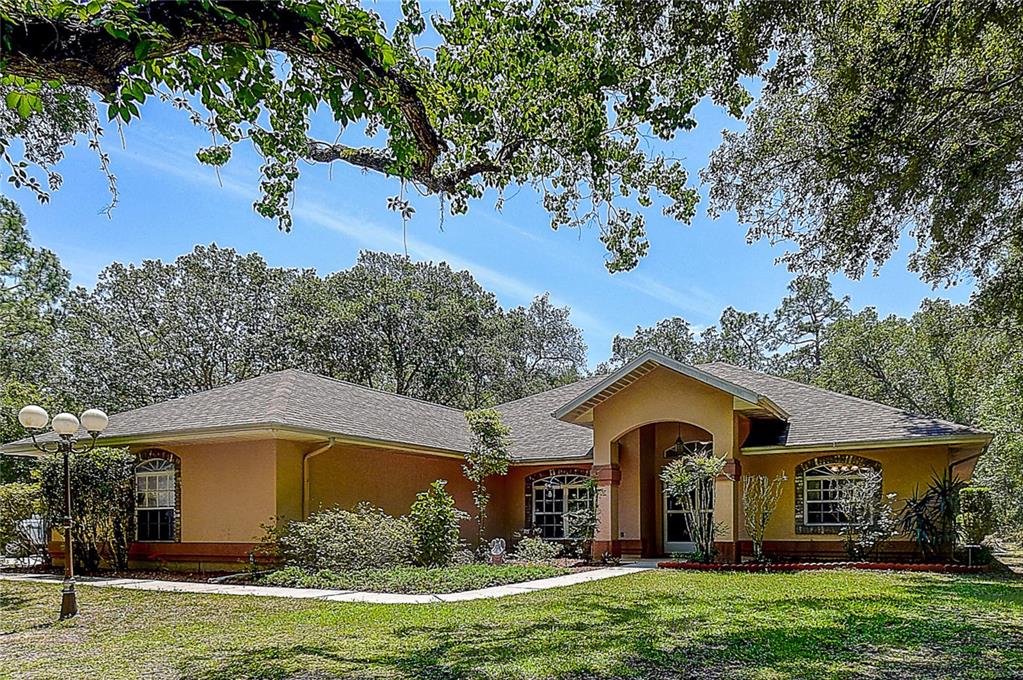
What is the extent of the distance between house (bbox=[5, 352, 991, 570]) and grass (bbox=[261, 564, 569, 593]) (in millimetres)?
1912

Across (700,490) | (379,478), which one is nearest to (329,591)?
(379,478)

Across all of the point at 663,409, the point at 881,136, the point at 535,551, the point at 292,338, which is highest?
the point at 881,136

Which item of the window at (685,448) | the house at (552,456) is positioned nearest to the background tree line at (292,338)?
the house at (552,456)

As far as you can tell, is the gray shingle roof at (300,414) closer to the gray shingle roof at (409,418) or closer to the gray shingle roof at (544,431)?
the gray shingle roof at (409,418)

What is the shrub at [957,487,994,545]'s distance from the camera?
1780 centimetres

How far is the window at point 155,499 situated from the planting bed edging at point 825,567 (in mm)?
9704

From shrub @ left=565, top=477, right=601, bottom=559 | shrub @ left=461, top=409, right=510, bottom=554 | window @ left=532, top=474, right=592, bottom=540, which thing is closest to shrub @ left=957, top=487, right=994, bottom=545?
shrub @ left=565, top=477, right=601, bottom=559

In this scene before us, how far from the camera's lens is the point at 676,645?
7.42m

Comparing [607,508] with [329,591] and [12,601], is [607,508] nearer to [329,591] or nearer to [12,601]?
[329,591]

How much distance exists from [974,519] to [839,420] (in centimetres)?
399

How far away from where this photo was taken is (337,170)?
7156 millimetres

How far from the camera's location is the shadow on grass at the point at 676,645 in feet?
21.1

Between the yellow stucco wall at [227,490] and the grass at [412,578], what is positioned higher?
the yellow stucco wall at [227,490]

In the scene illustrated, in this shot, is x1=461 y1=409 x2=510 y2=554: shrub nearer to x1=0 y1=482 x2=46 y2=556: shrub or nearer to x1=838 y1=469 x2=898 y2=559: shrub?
x1=838 y1=469 x2=898 y2=559: shrub
